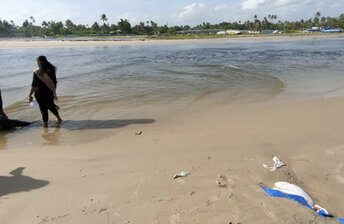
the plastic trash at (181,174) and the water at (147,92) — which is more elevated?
the plastic trash at (181,174)

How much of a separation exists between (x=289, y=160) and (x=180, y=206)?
2.15 metres

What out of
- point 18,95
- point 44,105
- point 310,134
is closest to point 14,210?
point 44,105

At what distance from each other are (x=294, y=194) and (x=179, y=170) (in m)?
1.63

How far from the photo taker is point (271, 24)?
14038 cm

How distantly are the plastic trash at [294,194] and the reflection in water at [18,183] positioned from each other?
3.00 m

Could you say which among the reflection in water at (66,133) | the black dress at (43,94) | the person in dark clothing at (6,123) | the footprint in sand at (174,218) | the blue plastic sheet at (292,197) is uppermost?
the black dress at (43,94)

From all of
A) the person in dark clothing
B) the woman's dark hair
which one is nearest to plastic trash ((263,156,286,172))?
the woman's dark hair

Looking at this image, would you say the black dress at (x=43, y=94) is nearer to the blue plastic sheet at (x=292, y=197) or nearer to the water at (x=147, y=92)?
the water at (x=147, y=92)

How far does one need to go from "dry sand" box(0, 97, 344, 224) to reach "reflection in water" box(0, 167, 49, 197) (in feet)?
0.05

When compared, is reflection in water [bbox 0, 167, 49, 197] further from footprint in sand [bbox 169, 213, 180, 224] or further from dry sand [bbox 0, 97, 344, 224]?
footprint in sand [bbox 169, 213, 180, 224]

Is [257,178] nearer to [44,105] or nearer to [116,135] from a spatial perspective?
[116,135]

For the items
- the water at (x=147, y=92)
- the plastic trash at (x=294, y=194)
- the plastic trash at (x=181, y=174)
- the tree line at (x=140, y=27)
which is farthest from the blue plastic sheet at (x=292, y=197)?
the tree line at (x=140, y=27)

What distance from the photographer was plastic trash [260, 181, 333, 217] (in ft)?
12.5

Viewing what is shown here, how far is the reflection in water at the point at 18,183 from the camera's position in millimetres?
4586
